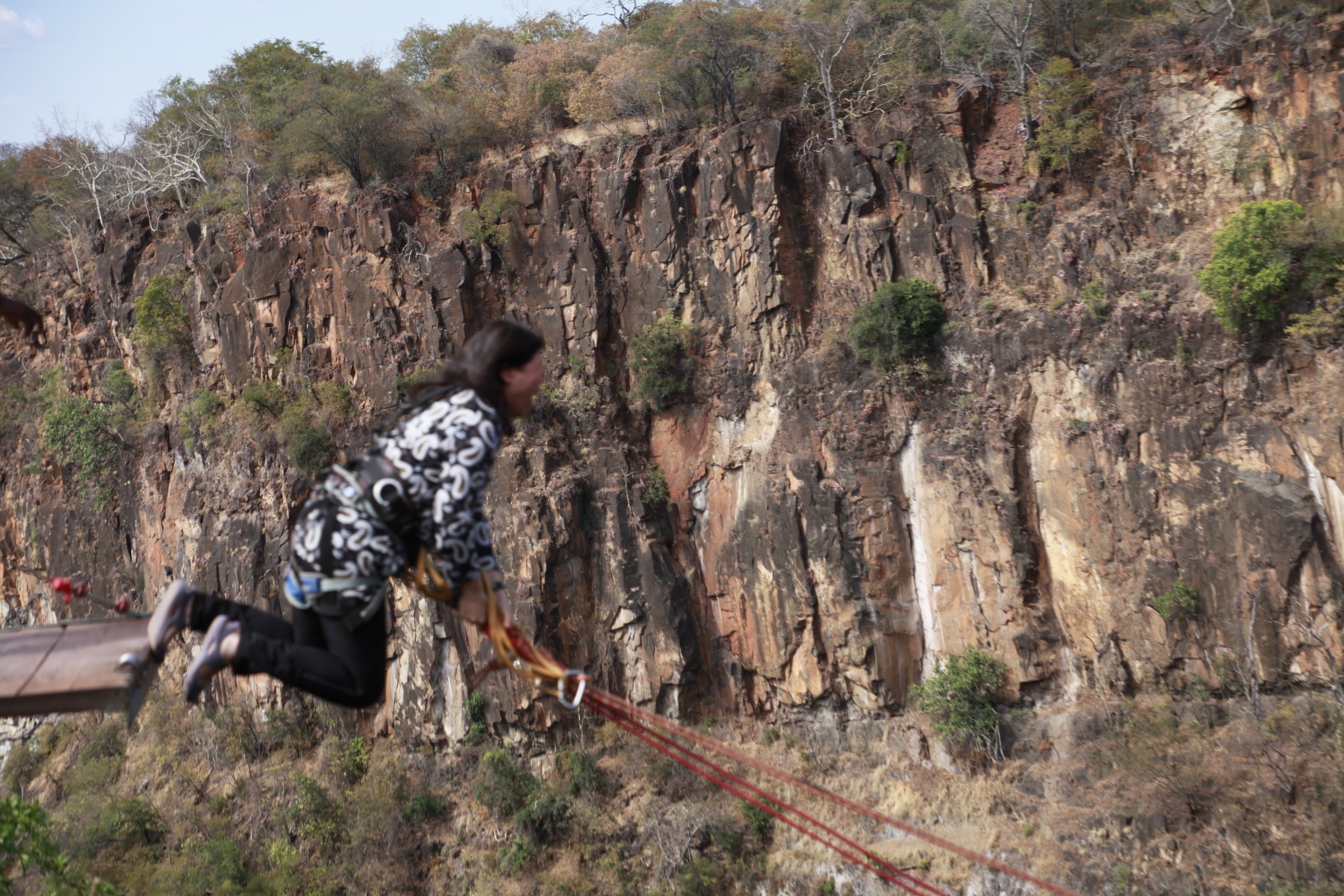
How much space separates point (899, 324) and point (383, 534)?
16268 mm

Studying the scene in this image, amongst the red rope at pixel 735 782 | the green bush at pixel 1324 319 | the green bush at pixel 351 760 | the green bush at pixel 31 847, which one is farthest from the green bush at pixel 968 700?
the green bush at pixel 31 847

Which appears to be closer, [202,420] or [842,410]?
[842,410]

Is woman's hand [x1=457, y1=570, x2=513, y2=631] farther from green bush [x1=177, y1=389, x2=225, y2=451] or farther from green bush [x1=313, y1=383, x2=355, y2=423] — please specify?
green bush [x1=177, y1=389, x2=225, y2=451]

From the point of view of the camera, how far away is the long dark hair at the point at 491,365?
439 centimetres

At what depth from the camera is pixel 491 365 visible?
173 inches

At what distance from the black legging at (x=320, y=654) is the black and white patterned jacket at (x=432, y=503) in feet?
0.81

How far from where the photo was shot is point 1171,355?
1741 cm

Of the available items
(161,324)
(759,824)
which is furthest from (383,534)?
(161,324)

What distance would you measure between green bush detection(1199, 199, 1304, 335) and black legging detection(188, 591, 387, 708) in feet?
54.4

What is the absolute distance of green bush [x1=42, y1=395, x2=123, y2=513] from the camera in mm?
25547

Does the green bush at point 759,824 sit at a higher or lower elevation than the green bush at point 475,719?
lower

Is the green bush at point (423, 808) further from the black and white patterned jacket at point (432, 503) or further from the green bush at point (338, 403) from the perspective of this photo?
the black and white patterned jacket at point (432, 503)

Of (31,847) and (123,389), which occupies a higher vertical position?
(123,389)

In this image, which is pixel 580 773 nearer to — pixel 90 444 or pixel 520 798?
pixel 520 798
